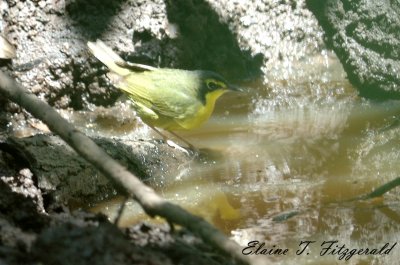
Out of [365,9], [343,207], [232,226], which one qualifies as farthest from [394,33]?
[232,226]

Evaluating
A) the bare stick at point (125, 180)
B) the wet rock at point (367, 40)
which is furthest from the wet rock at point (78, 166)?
the wet rock at point (367, 40)

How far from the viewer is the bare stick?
233cm

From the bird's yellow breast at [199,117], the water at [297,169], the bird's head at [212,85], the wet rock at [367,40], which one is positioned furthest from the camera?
the wet rock at [367,40]

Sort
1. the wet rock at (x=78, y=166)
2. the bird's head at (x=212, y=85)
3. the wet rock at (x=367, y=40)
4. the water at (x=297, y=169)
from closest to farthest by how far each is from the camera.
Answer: the water at (x=297, y=169) < the wet rock at (x=78, y=166) < the bird's head at (x=212, y=85) < the wet rock at (x=367, y=40)

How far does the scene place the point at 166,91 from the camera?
234 inches

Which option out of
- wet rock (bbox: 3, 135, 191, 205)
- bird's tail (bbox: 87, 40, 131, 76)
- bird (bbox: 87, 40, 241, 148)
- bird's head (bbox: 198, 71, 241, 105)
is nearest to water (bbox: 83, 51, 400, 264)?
wet rock (bbox: 3, 135, 191, 205)

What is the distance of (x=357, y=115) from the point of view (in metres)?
6.28

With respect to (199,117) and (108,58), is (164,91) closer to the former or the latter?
(199,117)

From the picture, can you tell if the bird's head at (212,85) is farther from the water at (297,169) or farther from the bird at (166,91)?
the water at (297,169)

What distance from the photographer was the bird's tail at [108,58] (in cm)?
598

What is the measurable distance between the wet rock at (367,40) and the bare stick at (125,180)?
12.6 feet

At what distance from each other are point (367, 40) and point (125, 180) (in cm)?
461

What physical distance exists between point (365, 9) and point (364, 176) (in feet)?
7.92

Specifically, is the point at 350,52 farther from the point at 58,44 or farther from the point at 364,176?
the point at 58,44
